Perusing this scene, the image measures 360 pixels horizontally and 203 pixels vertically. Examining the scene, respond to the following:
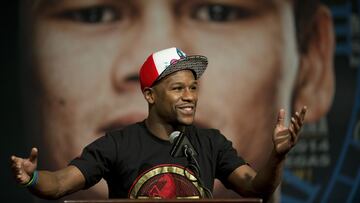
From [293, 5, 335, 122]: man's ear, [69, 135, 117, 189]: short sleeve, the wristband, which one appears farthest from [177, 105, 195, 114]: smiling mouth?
[293, 5, 335, 122]: man's ear

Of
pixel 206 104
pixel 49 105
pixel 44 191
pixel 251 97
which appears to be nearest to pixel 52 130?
pixel 49 105

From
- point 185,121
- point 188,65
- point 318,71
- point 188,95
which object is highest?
point 188,65

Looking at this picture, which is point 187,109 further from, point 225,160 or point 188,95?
point 225,160

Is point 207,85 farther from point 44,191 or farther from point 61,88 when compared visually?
point 44,191

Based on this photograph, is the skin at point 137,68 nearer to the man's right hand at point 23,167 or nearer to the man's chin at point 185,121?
the man's chin at point 185,121

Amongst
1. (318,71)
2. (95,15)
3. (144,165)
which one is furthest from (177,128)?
(318,71)

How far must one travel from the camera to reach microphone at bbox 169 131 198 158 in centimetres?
294

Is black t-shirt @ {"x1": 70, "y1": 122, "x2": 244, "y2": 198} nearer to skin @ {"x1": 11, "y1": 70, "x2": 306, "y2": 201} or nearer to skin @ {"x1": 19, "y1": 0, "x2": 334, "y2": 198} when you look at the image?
skin @ {"x1": 11, "y1": 70, "x2": 306, "y2": 201}

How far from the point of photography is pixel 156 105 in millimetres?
3199

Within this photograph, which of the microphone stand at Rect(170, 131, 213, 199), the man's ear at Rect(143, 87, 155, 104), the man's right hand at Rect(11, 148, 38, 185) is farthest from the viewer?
the man's ear at Rect(143, 87, 155, 104)

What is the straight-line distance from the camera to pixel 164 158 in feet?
10.2

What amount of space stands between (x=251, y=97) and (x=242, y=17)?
1.89 feet

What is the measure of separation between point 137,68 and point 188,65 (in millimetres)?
2061

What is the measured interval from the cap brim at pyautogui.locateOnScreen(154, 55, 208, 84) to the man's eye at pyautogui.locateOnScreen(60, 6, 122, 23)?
2.14m
